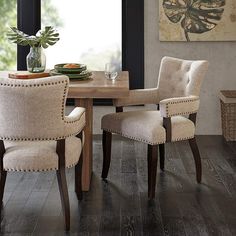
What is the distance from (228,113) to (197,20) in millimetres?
934

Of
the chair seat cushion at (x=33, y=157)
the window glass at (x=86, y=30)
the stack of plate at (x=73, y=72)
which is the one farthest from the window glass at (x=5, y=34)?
the chair seat cushion at (x=33, y=157)

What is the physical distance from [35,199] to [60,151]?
2.15ft

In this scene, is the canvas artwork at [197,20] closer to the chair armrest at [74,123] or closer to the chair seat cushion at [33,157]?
the chair armrest at [74,123]

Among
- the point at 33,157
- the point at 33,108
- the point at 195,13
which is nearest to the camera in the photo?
the point at 33,108

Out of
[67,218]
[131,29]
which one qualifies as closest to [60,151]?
[67,218]

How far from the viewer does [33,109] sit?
115 inches

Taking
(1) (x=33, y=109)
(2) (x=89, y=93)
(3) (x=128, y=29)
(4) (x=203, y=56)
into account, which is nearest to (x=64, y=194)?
(1) (x=33, y=109)

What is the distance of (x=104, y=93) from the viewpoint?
3.51 m

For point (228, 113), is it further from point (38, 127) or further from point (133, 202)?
point (38, 127)

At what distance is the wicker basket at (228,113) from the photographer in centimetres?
511

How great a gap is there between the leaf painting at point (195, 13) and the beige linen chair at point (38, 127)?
2410mm

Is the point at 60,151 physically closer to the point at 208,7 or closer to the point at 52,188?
the point at 52,188

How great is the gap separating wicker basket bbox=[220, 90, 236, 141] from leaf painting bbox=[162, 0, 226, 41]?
0.66 metres

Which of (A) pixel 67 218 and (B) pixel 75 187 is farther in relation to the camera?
(B) pixel 75 187
